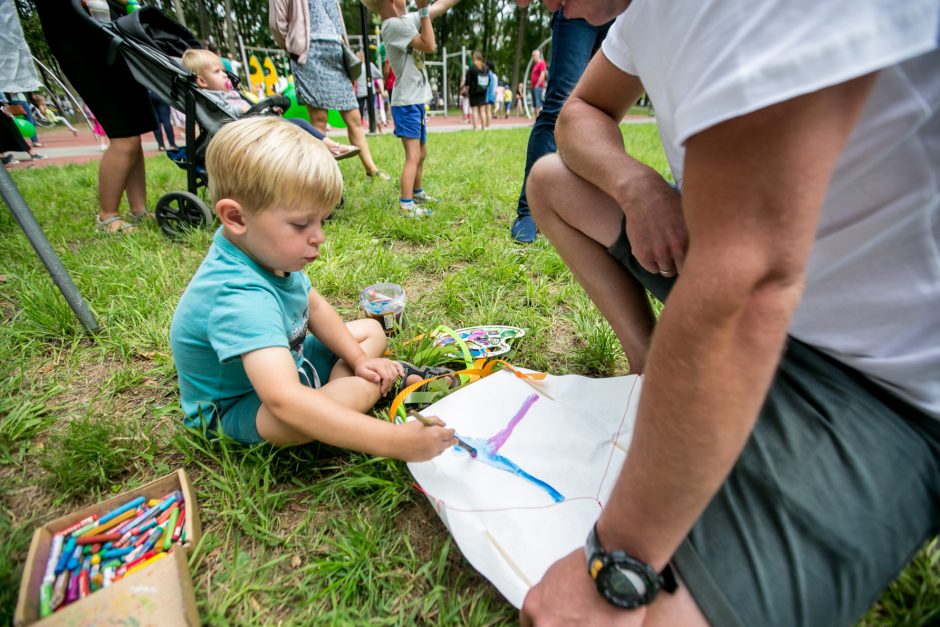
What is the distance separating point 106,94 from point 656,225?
2833 millimetres

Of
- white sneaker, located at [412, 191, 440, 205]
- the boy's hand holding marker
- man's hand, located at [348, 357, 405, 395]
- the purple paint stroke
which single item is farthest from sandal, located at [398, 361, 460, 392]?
white sneaker, located at [412, 191, 440, 205]

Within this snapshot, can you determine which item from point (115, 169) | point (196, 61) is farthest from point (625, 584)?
point (196, 61)

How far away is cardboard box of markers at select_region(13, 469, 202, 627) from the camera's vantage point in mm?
700

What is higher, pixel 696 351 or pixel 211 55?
pixel 211 55

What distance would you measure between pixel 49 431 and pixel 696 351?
157 centimetres

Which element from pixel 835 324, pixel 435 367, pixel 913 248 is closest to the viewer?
pixel 913 248

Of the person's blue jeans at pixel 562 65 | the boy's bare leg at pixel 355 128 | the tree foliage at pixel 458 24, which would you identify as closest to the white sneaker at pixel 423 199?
the boy's bare leg at pixel 355 128

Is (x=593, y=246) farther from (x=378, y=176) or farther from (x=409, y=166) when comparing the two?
(x=378, y=176)

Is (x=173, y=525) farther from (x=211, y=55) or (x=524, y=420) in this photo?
(x=211, y=55)

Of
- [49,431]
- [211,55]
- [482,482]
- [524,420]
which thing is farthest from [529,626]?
[211,55]

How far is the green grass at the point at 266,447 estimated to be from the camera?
83cm

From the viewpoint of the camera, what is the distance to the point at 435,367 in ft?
4.68

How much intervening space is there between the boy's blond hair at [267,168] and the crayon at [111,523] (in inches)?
26.3

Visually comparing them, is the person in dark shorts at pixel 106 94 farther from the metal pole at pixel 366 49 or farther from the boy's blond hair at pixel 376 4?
the metal pole at pixel 366 49
